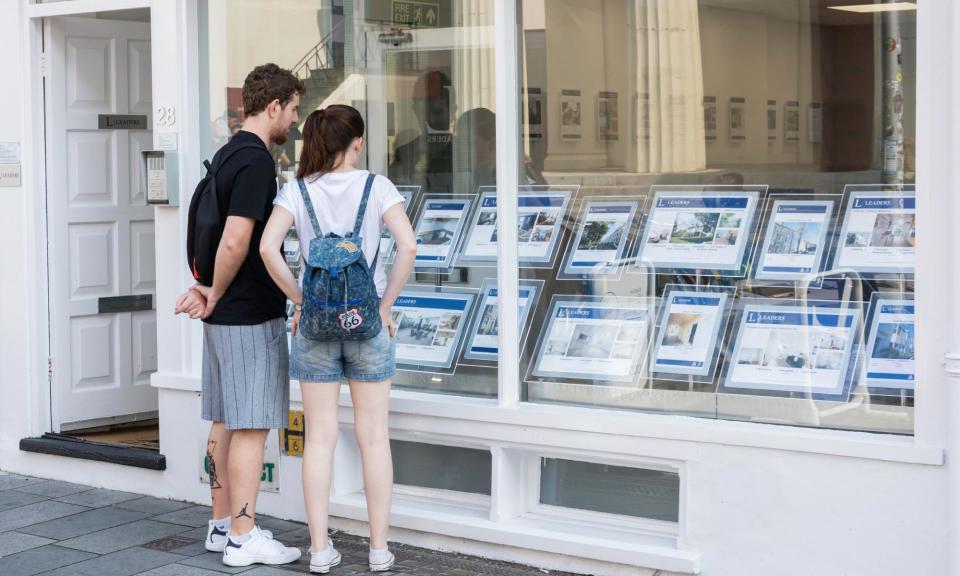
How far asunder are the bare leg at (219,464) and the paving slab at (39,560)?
0.64 meters

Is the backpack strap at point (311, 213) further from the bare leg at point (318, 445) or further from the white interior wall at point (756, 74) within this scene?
the white interior wall at point (756, 74)

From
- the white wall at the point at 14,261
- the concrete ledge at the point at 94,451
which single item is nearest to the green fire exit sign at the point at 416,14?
the white wall at the point at 14,261

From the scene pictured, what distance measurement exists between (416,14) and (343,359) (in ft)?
6.33

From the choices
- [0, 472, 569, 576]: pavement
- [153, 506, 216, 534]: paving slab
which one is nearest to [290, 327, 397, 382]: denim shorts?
[0, 472, 569, 576]: pavement

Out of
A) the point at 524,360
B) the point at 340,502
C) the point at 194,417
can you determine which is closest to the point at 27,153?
the point at 194,417

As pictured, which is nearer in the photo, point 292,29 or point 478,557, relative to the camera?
point 478,557

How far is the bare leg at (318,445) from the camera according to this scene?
509cm

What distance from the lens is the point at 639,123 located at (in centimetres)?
554

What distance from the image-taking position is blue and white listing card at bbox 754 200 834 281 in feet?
16.4

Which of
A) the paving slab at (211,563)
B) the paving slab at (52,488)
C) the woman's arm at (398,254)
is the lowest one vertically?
the paving slab at (211,563)

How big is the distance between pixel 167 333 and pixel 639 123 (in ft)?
8.99

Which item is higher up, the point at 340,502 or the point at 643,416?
the point at 643,416

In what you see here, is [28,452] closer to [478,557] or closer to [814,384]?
[478,557]

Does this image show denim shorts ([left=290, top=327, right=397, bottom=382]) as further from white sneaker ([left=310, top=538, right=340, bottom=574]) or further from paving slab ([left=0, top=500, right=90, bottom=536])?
paving slab ([left=0, top=500, right=90, bottom=536])
